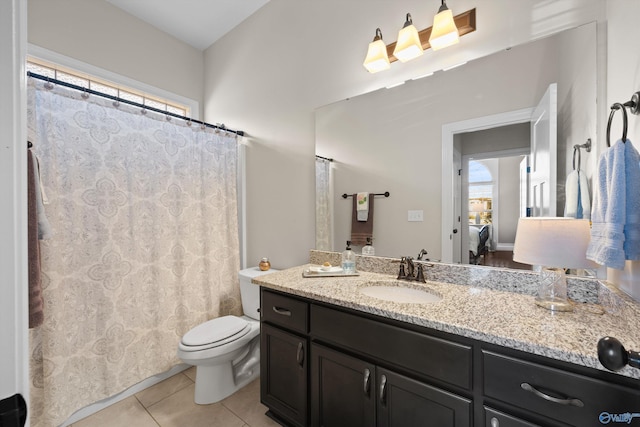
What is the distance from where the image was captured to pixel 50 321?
5.14 feet

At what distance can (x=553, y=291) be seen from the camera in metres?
1.09

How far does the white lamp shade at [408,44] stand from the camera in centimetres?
148

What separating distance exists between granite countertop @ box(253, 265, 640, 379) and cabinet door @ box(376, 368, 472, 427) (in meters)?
0.24

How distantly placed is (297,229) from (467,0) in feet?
5.61

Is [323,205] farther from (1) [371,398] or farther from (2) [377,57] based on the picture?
(1) [371,398]

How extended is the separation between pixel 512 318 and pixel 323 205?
1.30 meters

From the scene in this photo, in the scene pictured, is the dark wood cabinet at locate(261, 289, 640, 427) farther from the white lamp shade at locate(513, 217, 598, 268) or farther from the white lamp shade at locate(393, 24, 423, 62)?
the white lamp shade at locate(393, 24, 423, 62)

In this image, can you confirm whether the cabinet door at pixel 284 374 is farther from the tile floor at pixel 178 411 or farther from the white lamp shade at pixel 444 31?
the white lamp shade at pixel 444 31

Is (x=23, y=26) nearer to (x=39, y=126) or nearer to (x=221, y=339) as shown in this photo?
(x=39, y=126)

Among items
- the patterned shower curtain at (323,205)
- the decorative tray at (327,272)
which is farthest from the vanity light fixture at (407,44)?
the decorative tray at (327,272)

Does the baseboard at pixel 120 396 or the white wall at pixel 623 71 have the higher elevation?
the white wall at pixel 623 71

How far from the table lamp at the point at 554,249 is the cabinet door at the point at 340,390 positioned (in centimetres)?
76

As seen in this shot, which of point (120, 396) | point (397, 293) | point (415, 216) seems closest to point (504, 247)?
A: point (415, 216)

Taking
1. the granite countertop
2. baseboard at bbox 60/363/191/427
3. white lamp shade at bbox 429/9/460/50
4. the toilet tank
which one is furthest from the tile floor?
white lamp shade at bbox 429/9/460/50
